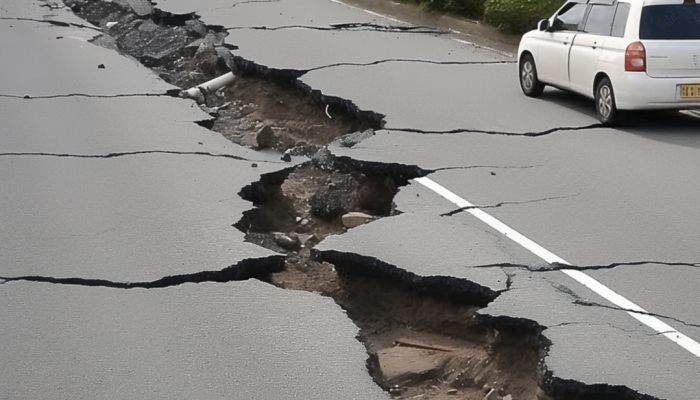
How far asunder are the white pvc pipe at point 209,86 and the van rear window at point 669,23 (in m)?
5.47

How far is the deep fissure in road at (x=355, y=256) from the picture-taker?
534 centimetres

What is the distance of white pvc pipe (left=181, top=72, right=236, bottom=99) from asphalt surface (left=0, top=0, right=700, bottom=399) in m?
0.49

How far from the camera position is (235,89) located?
1330 centimetres

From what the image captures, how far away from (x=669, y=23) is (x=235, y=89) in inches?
216

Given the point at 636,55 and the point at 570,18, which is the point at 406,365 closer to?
the point at 636,55

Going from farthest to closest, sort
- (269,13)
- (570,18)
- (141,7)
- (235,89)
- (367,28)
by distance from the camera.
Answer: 1. (141,7)
2. (269,13)
3. (367,28)
4. (235,89)
5. (570,18)

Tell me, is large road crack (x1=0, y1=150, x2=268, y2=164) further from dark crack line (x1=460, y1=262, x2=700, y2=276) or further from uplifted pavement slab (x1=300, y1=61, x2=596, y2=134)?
dark crack line (x1=460, y1=262, x2=700, y2=276)

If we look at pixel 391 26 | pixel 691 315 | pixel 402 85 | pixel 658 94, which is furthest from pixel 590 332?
pixel 391 26

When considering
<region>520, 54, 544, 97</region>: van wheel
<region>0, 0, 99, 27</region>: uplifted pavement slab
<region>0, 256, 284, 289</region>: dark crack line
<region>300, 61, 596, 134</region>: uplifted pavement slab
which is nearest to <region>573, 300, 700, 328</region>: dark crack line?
<region>0, 256, 284, 289</region>: dark crack line

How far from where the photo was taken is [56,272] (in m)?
6.54

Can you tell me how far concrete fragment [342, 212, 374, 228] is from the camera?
7.75 meters

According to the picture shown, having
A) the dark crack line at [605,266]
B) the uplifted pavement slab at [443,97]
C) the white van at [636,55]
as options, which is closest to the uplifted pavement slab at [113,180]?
the uplifted pavement slab at [443,97]

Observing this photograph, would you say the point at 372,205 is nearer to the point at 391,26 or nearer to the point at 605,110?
the point at 605,110

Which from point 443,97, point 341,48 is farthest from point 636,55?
point 341,48
